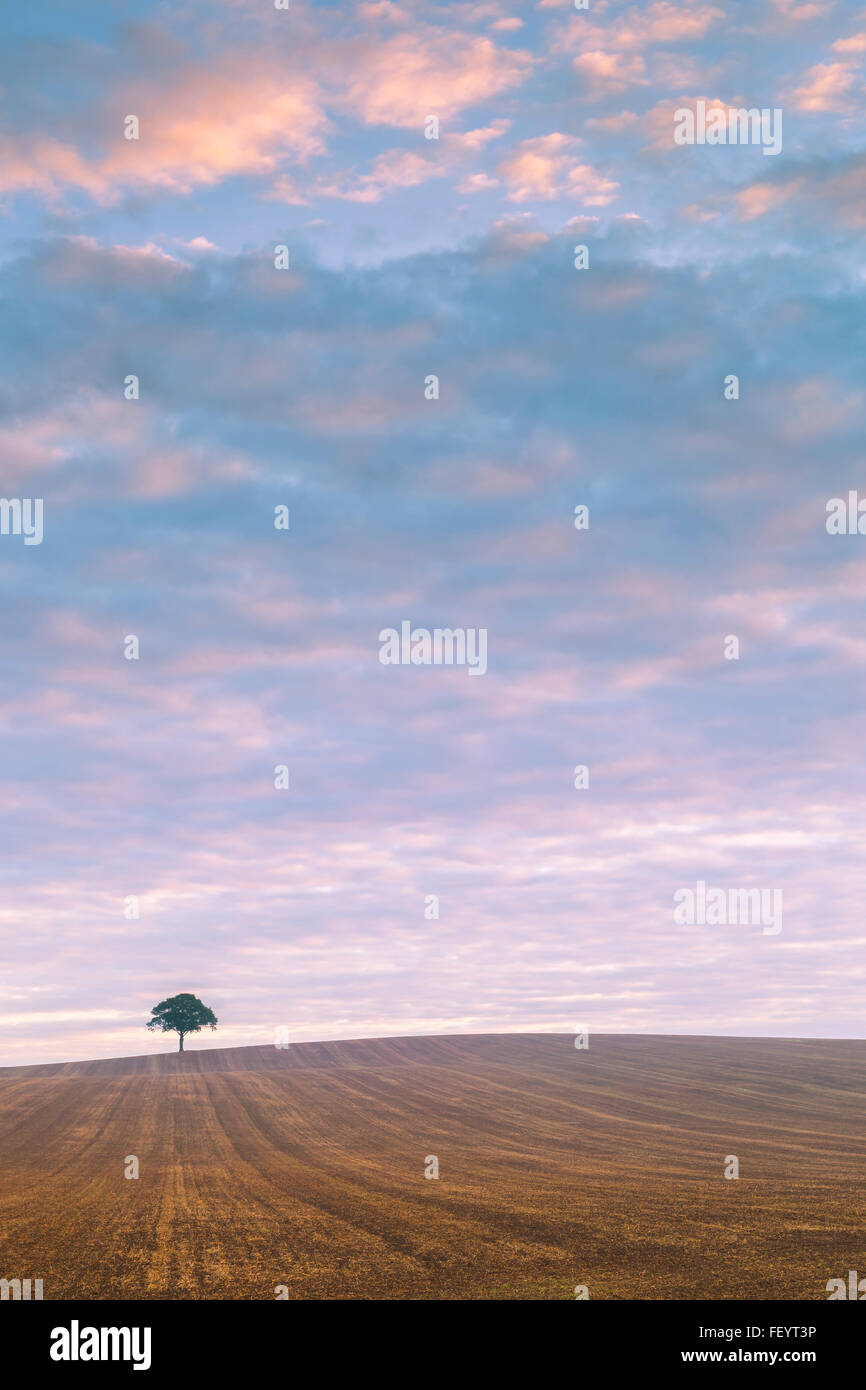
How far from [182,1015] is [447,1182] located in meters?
100

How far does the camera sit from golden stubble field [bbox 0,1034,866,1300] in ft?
78.9

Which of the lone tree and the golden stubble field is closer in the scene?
the golden stubble field

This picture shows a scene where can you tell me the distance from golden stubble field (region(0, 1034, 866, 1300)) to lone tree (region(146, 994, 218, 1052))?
37.0 m

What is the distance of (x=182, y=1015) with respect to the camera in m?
132

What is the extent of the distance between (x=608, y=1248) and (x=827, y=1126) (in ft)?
121

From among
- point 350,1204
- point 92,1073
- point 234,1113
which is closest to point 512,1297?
point 350,1204

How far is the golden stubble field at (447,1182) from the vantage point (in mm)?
24047

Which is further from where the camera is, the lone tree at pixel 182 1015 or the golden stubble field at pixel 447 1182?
the lone tree at pixel 182 1015

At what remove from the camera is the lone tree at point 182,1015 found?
132 m

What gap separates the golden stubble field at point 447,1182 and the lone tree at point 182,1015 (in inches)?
1455

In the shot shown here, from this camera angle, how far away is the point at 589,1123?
202 feet
